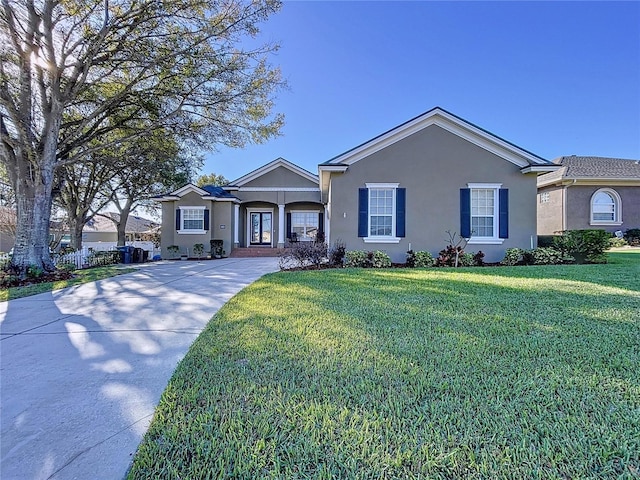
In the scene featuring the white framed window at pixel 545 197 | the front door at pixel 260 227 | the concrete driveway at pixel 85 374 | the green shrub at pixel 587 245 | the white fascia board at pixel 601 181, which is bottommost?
the concrete driveway at pixel 85 374

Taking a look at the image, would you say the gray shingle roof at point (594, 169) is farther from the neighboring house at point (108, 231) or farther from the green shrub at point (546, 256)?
the neighboring house at point (108, 231)

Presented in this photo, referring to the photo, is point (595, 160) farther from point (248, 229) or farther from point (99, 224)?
point (99, 224)

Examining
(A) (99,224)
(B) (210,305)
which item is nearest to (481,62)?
(B) (210,305)

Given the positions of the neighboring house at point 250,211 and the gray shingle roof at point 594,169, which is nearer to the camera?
the gray shingle roof at point 594,169

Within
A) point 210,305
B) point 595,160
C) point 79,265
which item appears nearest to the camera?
point 210,305

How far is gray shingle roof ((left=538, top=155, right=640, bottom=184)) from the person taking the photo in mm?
17797

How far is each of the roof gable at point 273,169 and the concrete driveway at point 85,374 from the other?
1489 centimetres

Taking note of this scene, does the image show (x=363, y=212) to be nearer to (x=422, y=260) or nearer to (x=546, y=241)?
(x=422, y=260)

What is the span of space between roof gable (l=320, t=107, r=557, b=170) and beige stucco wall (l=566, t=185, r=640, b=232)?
9.49 m

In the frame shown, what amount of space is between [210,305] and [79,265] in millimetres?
12381

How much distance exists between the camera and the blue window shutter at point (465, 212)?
1136 cm

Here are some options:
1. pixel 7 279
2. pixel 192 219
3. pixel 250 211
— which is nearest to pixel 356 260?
pixel 7 279

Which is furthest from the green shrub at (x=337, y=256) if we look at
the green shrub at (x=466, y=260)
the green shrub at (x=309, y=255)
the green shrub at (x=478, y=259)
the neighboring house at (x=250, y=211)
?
the neighboring house at (x=250, y=211)

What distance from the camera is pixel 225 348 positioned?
343 cm
